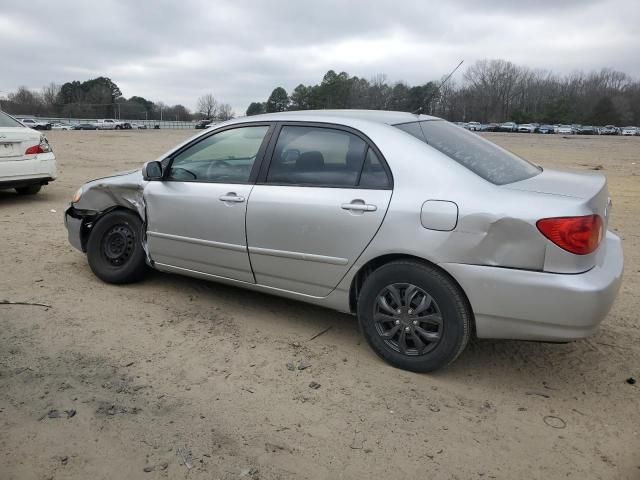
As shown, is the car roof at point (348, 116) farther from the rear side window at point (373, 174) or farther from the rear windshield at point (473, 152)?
the rear side window at point (373, 174)

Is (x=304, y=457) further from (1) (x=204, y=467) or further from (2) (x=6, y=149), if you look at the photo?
(2) (x=6, y=149)

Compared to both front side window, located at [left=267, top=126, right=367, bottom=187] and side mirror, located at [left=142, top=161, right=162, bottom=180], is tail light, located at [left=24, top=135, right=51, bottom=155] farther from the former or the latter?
front side window, located at [left=267, top=126, right=367, bottom=187]

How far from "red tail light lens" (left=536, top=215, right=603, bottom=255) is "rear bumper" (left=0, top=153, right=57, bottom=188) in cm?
788

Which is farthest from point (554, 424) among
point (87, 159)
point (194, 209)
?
point (87, 159)

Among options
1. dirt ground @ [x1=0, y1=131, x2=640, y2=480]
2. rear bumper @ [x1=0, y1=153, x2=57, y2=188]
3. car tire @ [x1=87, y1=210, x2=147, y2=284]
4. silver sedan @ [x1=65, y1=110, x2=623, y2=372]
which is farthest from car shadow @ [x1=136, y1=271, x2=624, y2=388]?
rear bumper @ [x1=0, y1=153, x2=57, y2=188]

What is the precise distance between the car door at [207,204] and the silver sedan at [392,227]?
12 mm

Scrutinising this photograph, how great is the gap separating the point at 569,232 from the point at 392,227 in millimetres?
972

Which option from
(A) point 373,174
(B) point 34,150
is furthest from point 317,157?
(B) point 34,150

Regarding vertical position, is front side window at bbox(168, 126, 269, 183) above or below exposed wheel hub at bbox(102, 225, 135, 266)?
above

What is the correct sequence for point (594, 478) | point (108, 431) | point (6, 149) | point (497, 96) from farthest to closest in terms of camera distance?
point (497, 96) → point (6, 149) → point (108, 431) → point (594, 478)

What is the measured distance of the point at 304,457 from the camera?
8.48 feet

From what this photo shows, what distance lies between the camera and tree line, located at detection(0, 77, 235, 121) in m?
95.8

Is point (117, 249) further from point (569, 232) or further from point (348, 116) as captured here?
point (569, 232)

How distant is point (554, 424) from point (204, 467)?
183 centimetres
